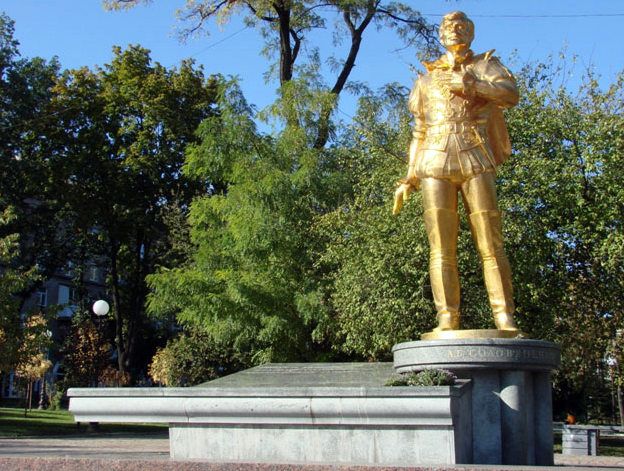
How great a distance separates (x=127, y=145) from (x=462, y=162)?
22791 mm

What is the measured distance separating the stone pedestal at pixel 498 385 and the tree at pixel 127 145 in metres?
21.6

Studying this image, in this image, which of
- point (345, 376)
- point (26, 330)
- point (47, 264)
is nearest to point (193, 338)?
point (26, 330)

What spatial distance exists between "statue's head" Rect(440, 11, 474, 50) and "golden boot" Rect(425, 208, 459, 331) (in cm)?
190

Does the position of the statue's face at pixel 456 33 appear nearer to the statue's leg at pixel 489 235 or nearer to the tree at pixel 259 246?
the statue's leg at pixel 489 235

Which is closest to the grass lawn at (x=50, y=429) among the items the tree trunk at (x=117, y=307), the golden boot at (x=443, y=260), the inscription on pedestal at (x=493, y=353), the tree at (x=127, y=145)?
the tree trunk at (x=117, y=307)

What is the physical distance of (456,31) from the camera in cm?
957

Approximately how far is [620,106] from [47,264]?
23378 millimetres

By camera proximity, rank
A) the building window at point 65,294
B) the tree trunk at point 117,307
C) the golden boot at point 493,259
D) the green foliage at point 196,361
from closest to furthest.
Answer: the golden boot at point 493,259 → the green foliage at point 196,361 → the tree trunk at point 117,307 → the building window at point 65,294

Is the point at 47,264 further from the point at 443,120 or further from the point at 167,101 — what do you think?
the point at 443,120

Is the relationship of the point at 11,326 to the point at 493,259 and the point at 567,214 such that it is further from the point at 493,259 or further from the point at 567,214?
the point at 493,259

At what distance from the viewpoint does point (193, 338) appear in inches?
957

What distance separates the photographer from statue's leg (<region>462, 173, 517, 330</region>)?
9.16 m

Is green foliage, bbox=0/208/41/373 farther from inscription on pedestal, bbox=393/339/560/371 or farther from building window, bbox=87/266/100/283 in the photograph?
building window, bbox=87/266/100/283

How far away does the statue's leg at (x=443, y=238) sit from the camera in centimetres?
927
